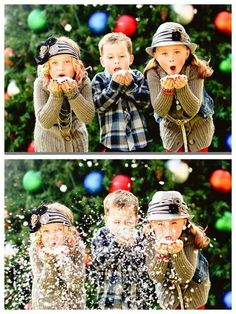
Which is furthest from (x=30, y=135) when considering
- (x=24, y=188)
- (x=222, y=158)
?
(x=222, y=158)

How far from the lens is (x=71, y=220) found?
2412mm

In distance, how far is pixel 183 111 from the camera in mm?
2355

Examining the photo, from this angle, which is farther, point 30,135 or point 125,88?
point 30,135

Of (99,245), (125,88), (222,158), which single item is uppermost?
(125,88)

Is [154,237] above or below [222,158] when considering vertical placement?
below

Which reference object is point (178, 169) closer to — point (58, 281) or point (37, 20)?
point (58, 281)

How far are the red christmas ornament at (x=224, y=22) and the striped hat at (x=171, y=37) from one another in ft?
0.40

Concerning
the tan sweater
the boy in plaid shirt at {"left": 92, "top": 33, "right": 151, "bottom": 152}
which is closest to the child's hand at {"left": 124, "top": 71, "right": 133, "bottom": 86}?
the boy in plaid shirt at {"left": 92, "top": 33, "right": 151, "bottom": 152}

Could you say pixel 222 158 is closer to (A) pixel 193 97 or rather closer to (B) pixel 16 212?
(A) pixel 193 97

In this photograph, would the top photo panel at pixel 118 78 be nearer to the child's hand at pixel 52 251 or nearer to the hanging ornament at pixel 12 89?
the hanging ornament at pixel 12 89

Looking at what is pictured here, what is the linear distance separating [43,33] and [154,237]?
23.5 inches

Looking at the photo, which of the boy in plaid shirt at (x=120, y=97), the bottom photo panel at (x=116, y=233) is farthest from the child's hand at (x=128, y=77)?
the bottom photo panel at (x=116, y=233)

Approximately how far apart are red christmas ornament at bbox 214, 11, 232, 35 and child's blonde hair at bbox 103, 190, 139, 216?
487mm

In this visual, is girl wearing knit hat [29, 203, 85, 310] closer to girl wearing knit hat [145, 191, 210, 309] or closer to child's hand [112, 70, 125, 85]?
girl wearing knit hat [145, 191, 210, 309]
